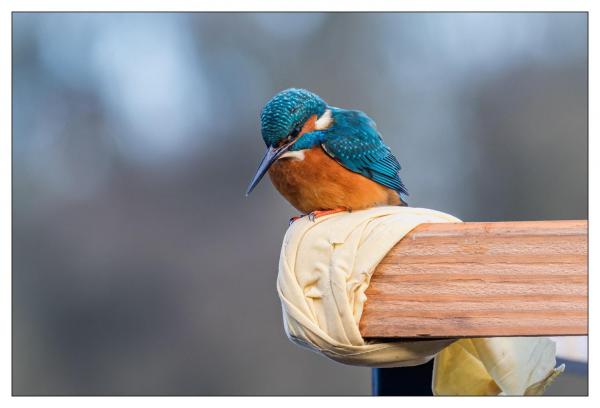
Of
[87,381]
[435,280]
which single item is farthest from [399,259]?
[87,381]

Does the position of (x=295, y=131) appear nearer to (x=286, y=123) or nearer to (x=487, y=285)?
(x=286, y=123)

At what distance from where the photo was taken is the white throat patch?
128 centimetres

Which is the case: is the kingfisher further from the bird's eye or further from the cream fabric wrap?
the cream fabric wrap

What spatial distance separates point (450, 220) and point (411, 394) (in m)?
0.42

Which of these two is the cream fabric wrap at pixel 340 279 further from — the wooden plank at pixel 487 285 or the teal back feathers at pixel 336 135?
the teal back feathers at pixel 336 135

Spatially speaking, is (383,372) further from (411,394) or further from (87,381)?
(87,381)

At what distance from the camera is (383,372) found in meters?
1.21

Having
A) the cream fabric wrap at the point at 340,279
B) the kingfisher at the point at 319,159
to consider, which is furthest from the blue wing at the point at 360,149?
the cream fabric wrap at the point at 340,279

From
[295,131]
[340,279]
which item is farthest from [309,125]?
[340,279]

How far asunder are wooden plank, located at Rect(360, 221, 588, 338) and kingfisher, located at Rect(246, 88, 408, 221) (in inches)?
12.7

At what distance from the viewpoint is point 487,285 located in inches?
29.6

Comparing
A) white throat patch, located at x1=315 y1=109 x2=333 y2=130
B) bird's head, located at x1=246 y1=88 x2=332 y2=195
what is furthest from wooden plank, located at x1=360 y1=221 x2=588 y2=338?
white throat patch, located at x1=315 y1=109 x2=333 y2=130

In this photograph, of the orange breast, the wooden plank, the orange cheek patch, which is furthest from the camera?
the orange cheek patch

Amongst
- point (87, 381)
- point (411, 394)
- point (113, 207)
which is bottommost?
point (87, 381)
